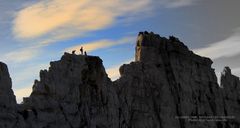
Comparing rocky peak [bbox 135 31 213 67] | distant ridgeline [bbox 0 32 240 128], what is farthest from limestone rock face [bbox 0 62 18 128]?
rocky peak [bbox 135 31 213 67]

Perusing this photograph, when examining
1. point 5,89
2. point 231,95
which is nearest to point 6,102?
point 5,89

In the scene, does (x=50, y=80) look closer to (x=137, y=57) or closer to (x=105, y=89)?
(x=105, y=89)

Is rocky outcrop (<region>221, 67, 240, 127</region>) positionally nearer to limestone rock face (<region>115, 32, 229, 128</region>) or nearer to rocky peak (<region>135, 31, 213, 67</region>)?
limestone rock face (<region>115, 32, 229, 128</region>)

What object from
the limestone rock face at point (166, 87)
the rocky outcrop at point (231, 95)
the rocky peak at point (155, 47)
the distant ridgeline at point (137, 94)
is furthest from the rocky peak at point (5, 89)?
the rocky outcrop at point (231, 95)

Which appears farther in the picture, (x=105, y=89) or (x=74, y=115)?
(x=105, y=89)

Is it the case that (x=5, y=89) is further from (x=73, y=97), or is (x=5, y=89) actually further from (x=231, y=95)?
(x=231, y=95)

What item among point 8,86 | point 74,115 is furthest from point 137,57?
point 8,86

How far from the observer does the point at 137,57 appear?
12962cm

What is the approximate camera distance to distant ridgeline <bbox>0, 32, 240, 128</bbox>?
95.4m

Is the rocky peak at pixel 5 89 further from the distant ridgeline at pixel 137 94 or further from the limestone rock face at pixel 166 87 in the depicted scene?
the limestone rock face at pixel 166 87

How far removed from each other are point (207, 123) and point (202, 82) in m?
11.0

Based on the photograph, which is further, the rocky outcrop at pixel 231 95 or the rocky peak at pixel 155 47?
the rocky outcrop at pixel 231 95

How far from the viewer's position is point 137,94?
397 ft

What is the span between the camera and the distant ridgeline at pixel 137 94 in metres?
95.4
